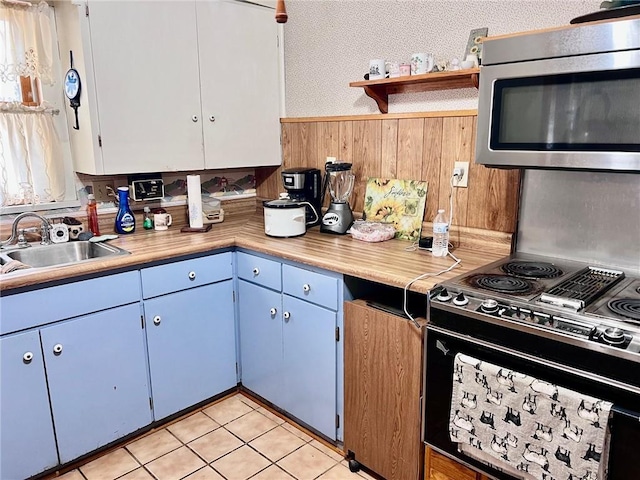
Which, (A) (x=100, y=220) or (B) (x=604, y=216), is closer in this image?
(B) (x=604, y=216)

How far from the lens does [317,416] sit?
2.15 meters

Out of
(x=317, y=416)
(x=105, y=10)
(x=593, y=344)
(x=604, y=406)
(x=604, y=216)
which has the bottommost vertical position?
(x=317, y=416)

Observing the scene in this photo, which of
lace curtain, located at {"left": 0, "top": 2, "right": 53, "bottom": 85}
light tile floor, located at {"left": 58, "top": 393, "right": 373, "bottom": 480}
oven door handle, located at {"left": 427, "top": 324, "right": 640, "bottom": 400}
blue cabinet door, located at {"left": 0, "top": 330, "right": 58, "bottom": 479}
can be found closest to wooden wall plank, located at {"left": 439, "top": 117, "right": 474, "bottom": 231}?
oven door handle, located at {"left": 427, "top": 324, "right": 640, "bottom": 400}

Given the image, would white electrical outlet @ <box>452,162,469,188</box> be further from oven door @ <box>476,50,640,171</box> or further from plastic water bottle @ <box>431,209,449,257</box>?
oven door @ <box>476,50,640,171</box>

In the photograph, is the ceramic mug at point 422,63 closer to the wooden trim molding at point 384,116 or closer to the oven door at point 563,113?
the wooden trim molding at point 384,116

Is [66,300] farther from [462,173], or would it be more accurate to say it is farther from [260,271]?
[462,173]

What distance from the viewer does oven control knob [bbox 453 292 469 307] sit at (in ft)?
4.80

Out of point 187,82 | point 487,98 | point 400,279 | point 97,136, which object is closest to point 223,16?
point 187,82

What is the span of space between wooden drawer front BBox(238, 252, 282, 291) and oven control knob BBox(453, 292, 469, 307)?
0.92 meters

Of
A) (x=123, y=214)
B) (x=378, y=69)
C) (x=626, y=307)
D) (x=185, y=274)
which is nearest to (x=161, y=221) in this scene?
(x=123, y=214)

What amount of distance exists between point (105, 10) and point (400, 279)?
5.82ft

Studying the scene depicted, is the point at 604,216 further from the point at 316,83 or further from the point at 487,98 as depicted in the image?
the point at 316,83

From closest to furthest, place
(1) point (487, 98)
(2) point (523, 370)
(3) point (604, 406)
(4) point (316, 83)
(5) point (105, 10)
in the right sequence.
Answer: (3) point (604, 406), (2) point (523, 370), (1) point (487, 98), (5) point (105, 10), (4) point (316, 83)

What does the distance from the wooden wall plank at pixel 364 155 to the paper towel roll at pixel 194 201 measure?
0.83m
